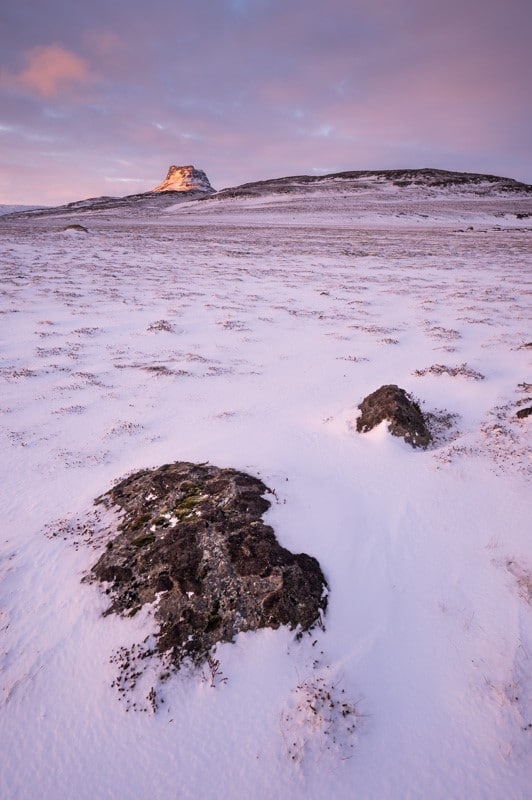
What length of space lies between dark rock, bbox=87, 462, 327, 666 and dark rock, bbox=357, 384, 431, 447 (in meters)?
2.39

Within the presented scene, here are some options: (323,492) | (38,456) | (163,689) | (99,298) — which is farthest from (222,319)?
(163,689)

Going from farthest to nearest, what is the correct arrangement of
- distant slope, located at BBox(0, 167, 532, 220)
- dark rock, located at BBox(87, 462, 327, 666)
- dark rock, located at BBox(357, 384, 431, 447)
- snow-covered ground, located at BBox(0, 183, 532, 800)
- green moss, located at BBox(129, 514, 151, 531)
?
1. distant slope, located at BBox(0, 167, 532, 220)
2. dark rock, located at BBox(357, 384, 431, 447)
3. green moss, located at BBox(129, 514, 151, 531)
4. dark rock, located at BBox(87, 462, 327, 666)
5. snow-covered ground, located at BBox(0, 183, 532, 800)

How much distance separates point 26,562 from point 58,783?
200 cm

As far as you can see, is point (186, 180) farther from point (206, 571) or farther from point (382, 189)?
point (206, 571)

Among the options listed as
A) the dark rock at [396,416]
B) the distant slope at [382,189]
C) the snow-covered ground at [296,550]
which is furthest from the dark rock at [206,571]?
the distant slope at [382,189]

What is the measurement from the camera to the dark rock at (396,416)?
584 cm

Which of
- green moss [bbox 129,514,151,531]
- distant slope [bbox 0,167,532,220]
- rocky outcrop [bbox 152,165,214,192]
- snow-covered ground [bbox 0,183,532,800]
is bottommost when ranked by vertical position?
snow-covered ground [bbox 0,183,532,800]

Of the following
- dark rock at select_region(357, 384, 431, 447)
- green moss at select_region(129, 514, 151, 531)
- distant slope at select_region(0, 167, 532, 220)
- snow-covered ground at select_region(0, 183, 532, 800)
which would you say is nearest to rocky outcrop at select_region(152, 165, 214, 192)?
distant slope at select_region(0, 167, 532, 220)

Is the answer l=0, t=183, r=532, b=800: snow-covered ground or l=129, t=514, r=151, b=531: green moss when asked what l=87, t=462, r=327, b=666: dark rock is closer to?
l=129, t=514, r=151, b=531: green moss

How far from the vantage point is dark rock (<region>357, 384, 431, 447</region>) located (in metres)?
5.84

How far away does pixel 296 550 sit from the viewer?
3.86 metres

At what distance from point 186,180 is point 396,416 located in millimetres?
150950

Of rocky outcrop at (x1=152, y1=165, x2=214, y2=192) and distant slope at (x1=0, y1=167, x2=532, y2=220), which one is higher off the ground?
rocky outcrop at (x1=152, y1=165, x2=214, y2=192)

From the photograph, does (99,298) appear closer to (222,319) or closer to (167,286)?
(167,286)
